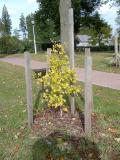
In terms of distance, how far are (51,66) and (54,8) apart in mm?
43215

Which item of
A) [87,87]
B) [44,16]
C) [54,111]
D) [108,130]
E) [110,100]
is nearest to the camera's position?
[87,87]

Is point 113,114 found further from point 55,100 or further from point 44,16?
point 44,16

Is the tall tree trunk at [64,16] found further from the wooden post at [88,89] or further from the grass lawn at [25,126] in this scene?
the wooden post at [88,89]

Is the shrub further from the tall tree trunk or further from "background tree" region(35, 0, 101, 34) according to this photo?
"background tree" region(35, 0, 101, 34)

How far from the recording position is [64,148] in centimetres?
607

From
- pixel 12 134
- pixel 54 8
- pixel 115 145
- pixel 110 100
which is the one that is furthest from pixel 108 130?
pixel 54 8

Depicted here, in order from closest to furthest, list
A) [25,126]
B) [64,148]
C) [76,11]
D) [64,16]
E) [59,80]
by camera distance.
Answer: [64,148], [59,80], [25,126], [64,16], [76,11]

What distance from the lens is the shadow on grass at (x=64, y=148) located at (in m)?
5.80

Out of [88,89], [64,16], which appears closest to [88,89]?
[88,89]

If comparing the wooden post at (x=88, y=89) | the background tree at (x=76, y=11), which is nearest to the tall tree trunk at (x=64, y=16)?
the wooden post at (x=88, y=89)

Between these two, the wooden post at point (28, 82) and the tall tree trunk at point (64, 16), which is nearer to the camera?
the wooden post at point (28, 82)

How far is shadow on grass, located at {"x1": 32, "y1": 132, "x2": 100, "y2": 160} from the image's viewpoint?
580cm

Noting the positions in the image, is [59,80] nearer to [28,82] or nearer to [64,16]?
[28,82]

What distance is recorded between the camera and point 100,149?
19.6ft
